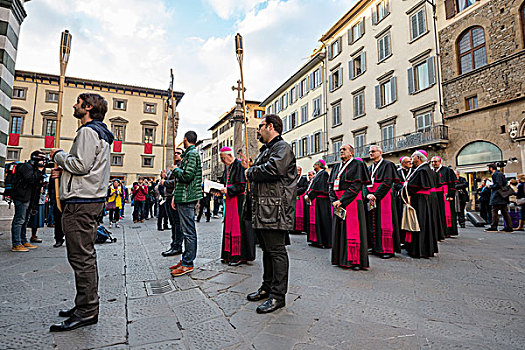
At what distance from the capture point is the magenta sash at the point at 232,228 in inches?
197

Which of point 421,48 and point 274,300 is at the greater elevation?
point 421,48

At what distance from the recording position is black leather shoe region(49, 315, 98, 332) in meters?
2.48

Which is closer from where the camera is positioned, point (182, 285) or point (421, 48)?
point (182, 285)

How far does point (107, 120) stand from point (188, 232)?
40894 mm

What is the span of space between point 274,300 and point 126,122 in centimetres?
4352

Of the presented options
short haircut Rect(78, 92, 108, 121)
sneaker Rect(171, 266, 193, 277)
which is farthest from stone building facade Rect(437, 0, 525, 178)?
short haircut Rect(78, 92, 108, 121)

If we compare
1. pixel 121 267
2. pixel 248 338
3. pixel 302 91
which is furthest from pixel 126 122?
pixel 248 338

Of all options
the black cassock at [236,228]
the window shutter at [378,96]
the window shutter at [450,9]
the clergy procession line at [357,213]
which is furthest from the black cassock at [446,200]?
the window shutter at [378,96]

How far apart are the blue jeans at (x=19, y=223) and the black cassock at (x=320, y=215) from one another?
18.8ft

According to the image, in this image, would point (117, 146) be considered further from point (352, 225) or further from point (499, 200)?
point (352, 225)

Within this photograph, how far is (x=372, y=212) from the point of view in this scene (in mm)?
5934

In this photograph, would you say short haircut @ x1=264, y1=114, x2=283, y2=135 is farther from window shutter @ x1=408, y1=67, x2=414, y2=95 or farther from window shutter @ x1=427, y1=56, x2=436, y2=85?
window shutter @ x1=408, y1=67, x2=414, y2=95

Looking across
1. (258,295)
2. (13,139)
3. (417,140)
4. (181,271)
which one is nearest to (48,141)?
(13,139)

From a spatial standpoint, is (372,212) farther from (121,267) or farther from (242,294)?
(121,267)
